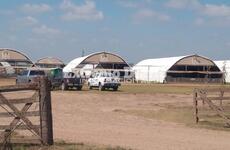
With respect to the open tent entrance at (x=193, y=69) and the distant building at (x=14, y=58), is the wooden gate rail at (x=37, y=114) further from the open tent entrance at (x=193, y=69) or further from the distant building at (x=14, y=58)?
the distant building at (x=14, y=58)

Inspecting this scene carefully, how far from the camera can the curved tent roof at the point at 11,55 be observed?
11107cm

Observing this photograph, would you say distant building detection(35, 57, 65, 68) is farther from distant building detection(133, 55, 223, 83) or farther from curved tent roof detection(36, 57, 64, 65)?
distant building detection(133, 55, 223, 83)

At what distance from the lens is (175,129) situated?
736 inches

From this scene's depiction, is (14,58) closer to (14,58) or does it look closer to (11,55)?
(14,58)

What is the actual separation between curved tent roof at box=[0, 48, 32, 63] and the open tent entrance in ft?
117

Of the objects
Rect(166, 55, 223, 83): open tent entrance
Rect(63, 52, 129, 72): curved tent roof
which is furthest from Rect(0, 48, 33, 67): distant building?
Rect(166, 55, 223, 83): open tent entrance

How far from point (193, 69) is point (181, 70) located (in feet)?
7.07

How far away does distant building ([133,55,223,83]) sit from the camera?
9100cm

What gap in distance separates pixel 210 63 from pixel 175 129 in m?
78.4

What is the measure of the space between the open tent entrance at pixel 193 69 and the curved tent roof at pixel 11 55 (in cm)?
3554

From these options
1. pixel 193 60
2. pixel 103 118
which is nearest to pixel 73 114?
pixel 103 118

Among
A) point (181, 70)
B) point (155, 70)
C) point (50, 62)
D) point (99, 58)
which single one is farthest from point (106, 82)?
point (50, 62)

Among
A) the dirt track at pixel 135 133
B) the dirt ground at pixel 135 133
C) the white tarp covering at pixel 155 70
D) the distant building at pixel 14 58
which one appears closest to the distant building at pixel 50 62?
the distant building at pixel 14 58

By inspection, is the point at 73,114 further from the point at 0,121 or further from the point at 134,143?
the point at 134,143
